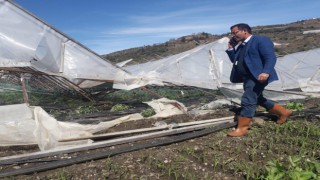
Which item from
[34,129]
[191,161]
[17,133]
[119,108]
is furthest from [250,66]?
[119,108]

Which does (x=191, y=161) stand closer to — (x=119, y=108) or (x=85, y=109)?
(x=119, y=108)

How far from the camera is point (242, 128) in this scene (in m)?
5.25

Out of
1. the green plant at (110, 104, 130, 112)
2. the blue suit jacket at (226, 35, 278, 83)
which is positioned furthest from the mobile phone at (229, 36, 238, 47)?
the green plant at (110, 104, 130, 112)

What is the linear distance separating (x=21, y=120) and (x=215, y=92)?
748 cm

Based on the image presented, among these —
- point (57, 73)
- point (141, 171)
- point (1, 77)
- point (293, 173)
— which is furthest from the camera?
point (1, 77)

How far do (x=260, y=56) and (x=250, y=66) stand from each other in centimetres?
20

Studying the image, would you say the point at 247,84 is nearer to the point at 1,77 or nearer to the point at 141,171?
the point at 141,171

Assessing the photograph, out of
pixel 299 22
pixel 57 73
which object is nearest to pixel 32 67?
pixel 57 73

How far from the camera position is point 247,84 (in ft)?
17.8

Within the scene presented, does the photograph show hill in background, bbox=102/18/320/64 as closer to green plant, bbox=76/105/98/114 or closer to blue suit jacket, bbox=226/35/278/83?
green plant, bbox=76/105/98/114

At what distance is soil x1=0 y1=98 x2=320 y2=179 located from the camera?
3789mm

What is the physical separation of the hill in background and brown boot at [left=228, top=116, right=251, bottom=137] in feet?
87.5

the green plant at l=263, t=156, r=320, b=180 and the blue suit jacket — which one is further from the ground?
the blue suit jacket

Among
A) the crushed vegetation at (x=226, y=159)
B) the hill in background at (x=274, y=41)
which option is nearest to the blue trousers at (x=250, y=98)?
the crushed vegetation at (x=226, y=159)
